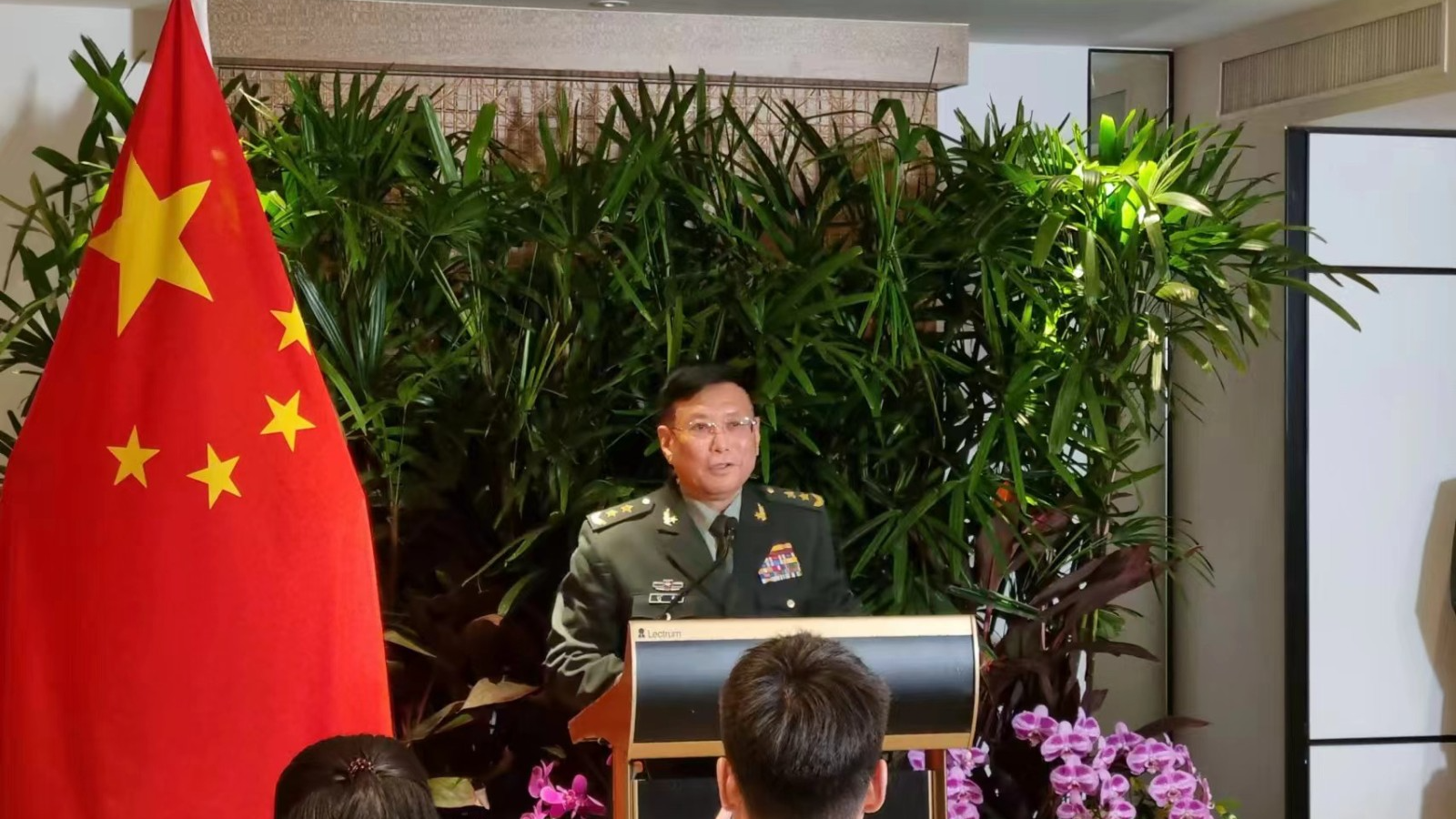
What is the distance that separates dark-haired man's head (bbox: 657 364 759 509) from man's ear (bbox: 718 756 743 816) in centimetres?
138

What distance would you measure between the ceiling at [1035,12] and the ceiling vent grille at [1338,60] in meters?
0.11

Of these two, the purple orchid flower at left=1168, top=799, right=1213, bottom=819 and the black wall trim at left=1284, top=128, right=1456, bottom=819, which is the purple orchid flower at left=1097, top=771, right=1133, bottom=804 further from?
the black wall trim at left=1284, top=128, right=1456, bottom=819

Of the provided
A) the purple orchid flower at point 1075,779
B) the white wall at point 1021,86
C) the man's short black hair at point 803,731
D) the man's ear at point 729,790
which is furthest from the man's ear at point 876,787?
the white wall at point 1021,86

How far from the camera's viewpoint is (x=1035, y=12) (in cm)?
449

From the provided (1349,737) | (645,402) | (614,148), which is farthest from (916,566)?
(1349,737)

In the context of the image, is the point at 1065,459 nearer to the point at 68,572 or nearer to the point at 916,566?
Result: the point at 916,566

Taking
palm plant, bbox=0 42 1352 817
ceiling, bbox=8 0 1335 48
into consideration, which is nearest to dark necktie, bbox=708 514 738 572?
palm plant, bbox=0 42 1352 817

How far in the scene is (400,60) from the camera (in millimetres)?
4164

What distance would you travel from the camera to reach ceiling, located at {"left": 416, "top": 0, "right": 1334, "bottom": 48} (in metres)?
4.42

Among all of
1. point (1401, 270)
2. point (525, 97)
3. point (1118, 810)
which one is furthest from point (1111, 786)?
point (525, 97)

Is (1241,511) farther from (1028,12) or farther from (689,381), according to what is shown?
(689,381)

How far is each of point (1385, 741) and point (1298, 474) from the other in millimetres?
818

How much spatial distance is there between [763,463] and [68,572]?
1517 millimetres

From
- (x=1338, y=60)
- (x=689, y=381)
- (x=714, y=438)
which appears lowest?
(x=714, y=438)
